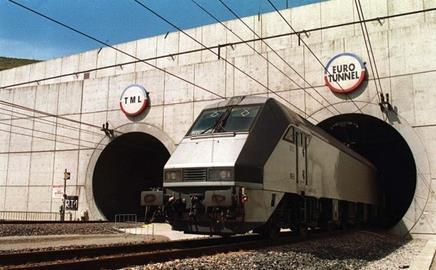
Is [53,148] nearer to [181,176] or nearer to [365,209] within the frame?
[365,209]

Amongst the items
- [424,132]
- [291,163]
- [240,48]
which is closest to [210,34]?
[240,48]

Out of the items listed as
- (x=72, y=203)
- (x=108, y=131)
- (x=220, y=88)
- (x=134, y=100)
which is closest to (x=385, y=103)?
(x=220, y=88)

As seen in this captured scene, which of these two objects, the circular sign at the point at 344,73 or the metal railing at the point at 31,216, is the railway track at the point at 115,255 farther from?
the metal railing at the point at 31,216

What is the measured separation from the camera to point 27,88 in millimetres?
35812

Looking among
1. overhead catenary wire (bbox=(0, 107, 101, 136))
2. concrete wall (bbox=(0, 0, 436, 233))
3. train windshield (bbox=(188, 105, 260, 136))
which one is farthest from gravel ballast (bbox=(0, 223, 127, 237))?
overhead catenary wire (bbox=(0, 107, 101, 136))

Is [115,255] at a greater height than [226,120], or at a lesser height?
lesser

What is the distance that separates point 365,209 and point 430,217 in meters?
2.89

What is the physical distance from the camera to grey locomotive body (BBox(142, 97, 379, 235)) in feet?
35.7

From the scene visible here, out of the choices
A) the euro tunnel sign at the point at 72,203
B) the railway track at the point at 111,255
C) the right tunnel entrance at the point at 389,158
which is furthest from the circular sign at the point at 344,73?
the euro tunnel sign at the point at 72,203

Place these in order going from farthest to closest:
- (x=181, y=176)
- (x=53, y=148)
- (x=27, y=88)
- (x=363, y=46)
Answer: (x=27, y=88), (x=53, y=148), (x=363, y=46), (x=181, y=176)

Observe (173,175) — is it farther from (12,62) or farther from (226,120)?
(12,62)

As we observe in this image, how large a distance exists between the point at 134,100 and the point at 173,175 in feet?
64.8

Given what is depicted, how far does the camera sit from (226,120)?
1280cm

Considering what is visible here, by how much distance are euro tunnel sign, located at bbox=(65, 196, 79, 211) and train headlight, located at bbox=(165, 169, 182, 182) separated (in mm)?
21830
